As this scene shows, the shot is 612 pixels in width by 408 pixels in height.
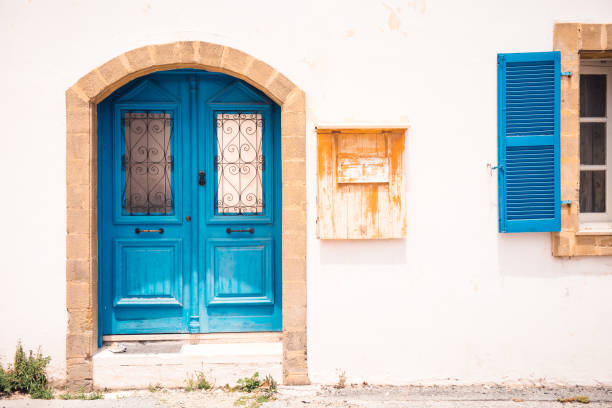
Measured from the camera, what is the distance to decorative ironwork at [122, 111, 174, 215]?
4473 mm

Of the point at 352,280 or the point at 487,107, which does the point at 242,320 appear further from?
the point at 487,107

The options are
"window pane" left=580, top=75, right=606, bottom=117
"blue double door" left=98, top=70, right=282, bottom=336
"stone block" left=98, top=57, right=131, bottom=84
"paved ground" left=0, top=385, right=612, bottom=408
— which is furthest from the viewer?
"window pane" left=580, top=75, right=606, bottom=117

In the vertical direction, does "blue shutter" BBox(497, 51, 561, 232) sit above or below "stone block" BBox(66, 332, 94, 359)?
above

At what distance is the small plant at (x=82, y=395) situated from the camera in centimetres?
399

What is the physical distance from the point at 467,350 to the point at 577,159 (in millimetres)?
Result: 1803

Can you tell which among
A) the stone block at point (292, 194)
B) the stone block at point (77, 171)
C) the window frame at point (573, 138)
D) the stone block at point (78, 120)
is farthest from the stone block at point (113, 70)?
the window frame at point (573, 138)

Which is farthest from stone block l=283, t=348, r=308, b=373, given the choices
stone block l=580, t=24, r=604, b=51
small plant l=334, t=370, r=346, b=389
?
stone block l=580, t=24, r=604, b=51

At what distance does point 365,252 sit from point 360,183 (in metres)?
0.57

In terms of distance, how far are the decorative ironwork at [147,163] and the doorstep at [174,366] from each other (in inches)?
47.6

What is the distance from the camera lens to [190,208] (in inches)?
176

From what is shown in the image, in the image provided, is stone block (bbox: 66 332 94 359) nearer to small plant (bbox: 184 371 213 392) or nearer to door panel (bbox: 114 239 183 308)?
door panel (bbox: 114 239 183 308)

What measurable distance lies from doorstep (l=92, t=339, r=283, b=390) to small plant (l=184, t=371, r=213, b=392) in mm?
30

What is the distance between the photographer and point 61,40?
413 centimetres

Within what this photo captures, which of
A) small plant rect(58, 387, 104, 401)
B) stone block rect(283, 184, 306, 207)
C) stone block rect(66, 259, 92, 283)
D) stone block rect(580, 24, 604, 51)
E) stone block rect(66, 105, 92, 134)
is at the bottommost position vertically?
small plant rect(58, 387, 104, 401)
